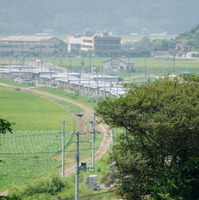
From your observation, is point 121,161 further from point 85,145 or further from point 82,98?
point 82,98

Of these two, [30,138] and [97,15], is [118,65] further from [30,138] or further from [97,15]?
[97,15]

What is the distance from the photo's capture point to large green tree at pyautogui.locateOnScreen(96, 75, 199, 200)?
1001 cm

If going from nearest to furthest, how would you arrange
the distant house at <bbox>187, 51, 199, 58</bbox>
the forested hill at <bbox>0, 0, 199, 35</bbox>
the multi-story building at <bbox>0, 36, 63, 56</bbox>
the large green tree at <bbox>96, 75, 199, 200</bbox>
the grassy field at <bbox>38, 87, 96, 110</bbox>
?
the large green tree at <bbox>96, 75, 199, 200</bbox> < the grassy field at <bbox>38, 87, 96, 110</bbox> < the distant house at <bbox>187, 51, 199, 58</bbox> < the multi-story building at <bbox>0, 36, 63, 56</bbox> < the forested hill at <bbox>0, 0, 199, 35</bbox>

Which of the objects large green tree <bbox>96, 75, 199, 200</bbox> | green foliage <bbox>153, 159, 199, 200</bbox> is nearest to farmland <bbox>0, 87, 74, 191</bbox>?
large green tree <bbox>96, 75, 199, 200</bbox>

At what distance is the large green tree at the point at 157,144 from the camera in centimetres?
1001

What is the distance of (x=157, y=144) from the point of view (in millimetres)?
10789

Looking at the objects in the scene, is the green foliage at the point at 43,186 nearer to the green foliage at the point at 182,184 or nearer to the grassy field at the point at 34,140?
the grassy field at the point at 34,140

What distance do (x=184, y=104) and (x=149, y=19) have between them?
505ft

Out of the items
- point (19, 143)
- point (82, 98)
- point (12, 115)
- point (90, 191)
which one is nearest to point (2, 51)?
point (82, 98)

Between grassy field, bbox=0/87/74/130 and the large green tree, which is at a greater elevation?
the large green tree

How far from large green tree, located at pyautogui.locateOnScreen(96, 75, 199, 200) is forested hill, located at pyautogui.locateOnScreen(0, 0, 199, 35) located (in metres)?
125

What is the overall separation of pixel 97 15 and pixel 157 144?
6207 inches

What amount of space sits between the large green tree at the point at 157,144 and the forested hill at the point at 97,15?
125 m

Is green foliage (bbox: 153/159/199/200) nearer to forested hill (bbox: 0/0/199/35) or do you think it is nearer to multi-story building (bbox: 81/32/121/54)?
multi-story building (bbox: 81/32/121/54)
